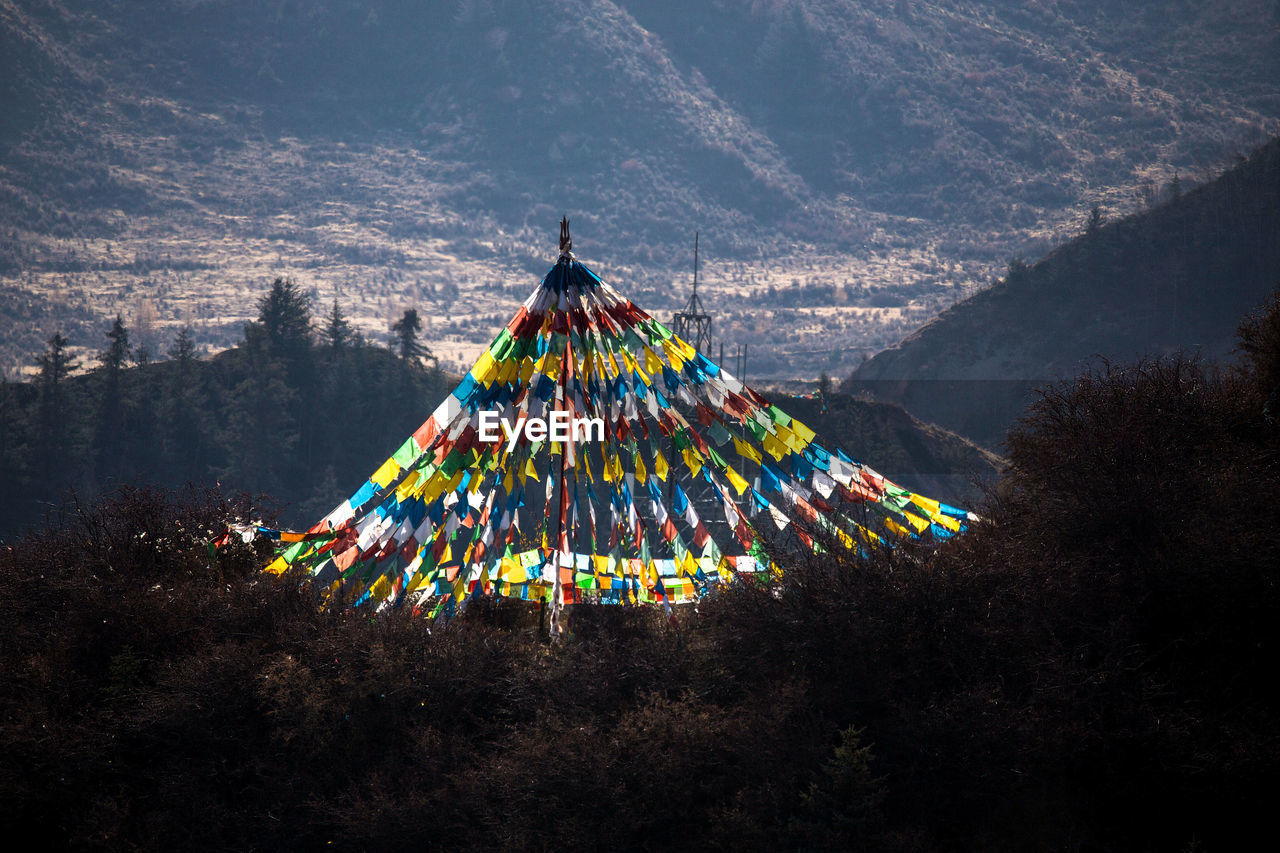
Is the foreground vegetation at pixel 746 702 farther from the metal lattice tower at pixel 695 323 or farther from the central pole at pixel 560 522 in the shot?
the metal lattice tower at pixel 695 323

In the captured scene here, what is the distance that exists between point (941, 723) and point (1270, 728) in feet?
9.28

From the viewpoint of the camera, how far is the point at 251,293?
175m

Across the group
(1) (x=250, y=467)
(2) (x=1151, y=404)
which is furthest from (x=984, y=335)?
(2) (x=1151, y=404)

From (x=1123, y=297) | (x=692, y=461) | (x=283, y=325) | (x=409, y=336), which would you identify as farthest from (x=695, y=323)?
(x=692, y=461)

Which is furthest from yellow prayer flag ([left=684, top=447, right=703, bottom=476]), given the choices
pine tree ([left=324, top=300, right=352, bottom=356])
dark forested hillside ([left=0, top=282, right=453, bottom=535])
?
pine tree ([left=324, top=300, right=352, bottom=356])

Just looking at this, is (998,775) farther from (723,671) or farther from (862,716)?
(723,671)

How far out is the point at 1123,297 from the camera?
110 m

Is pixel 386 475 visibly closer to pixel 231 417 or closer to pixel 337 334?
pixel 231 417

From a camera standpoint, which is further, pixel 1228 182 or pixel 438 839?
pixel 1228 182

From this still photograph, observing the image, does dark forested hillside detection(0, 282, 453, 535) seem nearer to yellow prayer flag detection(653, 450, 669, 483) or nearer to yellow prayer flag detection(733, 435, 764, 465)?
yellow prayer flag detection(653, 450, 669, 483)
